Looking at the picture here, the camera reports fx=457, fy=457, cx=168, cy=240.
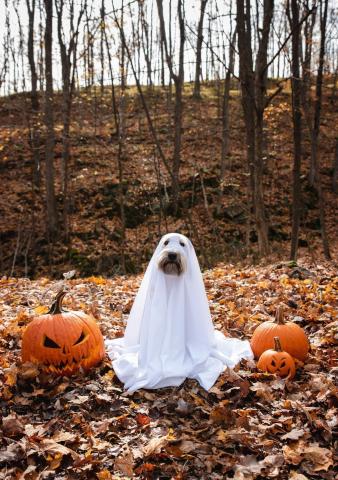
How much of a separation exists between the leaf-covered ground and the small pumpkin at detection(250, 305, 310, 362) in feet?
0.64

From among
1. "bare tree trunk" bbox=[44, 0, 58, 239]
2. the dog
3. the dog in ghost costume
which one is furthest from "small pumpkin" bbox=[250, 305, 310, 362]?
"bare tree trunk" bbox=[44, 0, 58, 239]

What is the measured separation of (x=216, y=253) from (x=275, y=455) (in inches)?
481

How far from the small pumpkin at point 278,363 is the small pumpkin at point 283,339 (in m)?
0.25

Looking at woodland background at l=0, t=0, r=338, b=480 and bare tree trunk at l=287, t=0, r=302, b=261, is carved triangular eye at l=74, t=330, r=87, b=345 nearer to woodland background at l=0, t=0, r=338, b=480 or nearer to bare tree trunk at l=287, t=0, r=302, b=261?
woodland background at l=0, t=0, r=338, b=480

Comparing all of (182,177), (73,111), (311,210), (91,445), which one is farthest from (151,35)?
(91,445)

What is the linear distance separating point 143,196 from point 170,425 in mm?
17135

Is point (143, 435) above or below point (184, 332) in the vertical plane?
below

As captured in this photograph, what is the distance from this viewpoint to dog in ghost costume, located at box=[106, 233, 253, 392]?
4.89 meters

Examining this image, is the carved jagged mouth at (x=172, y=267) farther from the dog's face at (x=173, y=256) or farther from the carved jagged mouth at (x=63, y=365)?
the carved jagged mouth at (x=63, y=365)

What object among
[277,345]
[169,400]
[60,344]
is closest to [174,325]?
[169,400]

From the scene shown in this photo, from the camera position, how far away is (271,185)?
2366 centimetres

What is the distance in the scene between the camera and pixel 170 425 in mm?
3936

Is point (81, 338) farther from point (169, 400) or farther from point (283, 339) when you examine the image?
point (283, 339)

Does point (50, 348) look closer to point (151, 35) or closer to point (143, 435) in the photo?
point (143, 435)
